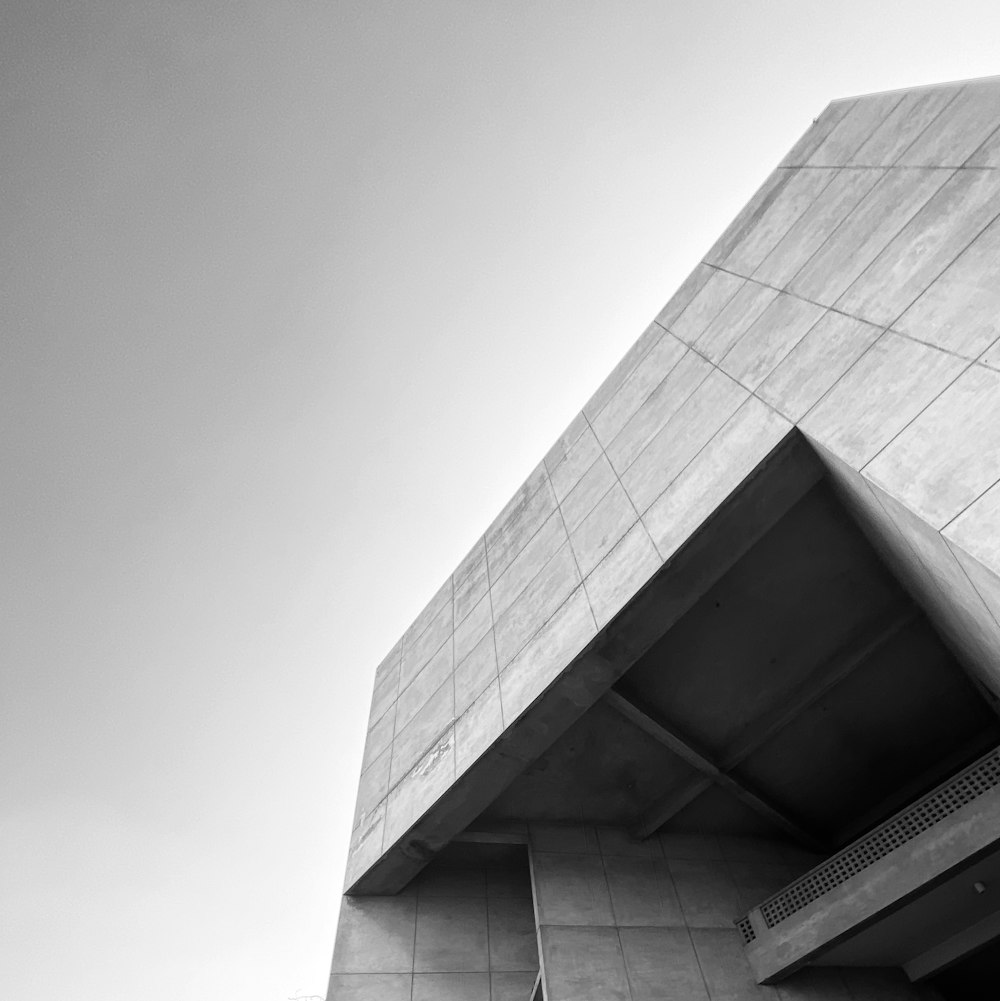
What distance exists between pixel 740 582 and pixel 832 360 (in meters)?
3.78

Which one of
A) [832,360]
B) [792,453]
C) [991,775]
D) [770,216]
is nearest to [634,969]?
[991,775]

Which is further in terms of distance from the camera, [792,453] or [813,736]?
[813,736]

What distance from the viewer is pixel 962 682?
1127 cm

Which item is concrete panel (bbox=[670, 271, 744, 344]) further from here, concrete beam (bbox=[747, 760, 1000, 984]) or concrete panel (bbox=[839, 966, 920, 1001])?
concrete panel (bbox=[839, 966, 920, 1001])

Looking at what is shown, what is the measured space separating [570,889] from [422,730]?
423 centimetres

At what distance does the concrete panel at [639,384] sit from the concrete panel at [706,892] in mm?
8524

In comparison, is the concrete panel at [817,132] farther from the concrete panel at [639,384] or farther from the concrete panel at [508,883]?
the concrete panel at [508,883]

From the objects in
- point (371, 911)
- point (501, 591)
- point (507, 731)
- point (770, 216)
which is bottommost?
point (371, 911)

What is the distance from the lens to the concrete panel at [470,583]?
15766mm

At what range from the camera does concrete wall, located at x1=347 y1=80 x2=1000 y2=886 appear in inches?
264

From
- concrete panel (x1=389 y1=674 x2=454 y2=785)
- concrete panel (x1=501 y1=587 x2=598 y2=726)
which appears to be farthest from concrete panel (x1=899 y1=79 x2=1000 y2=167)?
concrete panel (x1=389 y1=674 x2=454 y2=785)

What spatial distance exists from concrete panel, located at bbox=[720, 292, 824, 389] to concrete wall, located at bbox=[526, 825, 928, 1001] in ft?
30.4

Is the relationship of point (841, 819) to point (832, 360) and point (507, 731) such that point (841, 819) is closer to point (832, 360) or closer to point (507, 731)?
point (507, 731)

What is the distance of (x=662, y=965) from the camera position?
10.8m
